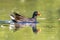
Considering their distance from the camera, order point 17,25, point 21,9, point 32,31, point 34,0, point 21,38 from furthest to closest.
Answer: point 34,0 → point 21,9 → point 17,25 → point 32,31 → point 21,38

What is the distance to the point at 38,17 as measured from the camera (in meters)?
11.2

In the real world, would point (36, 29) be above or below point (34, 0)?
below

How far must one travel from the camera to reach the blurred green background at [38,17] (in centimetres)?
856

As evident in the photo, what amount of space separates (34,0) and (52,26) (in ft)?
17.0

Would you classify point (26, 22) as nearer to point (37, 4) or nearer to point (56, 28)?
point (56, 28)

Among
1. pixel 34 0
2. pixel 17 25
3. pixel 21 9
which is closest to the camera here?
pixel 17 25

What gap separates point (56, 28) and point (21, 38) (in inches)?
49.3

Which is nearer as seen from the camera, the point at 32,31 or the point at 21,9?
the point at 32,31

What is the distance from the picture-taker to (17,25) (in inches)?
391

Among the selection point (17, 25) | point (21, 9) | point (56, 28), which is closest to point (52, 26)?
point (56, 28)

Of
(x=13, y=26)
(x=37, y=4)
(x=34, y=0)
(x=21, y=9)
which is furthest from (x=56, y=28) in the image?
(x=34, y=0)

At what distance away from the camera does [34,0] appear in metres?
14.6

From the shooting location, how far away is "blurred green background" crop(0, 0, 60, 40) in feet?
28.1

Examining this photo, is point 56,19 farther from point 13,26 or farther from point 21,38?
point 21,38
